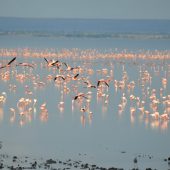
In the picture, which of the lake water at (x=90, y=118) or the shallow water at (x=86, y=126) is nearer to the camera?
the shallow water at (x=86, y=126)

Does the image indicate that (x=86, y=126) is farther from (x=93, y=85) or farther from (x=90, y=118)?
(x=93, y=85)

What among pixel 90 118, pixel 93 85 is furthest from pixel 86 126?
pixel 93 85

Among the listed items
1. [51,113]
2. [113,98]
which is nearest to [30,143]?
[51,113]

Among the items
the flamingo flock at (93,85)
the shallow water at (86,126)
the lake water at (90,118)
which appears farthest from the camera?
the flamingo flock at (93,85)

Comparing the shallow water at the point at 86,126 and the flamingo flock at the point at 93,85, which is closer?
the shallow water at the point at 86,126

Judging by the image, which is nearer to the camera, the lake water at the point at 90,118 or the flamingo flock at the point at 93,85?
the lake water at the point at 90,118

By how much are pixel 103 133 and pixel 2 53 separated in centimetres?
3408

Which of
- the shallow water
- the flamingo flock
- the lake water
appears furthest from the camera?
the flamingo flock

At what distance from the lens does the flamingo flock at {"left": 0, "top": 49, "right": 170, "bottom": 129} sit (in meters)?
34.4

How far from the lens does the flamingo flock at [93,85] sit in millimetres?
34375

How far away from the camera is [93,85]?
4238 cm

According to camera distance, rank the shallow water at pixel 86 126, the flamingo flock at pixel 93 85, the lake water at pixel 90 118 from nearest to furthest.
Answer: the shallow water at pixel 86 126
the lake water at pixel 90 118
the flamingo flock at pixel 93 85

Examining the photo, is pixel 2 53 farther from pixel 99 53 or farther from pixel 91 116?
pixel 91 116

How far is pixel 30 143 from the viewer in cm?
2856
